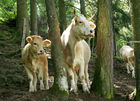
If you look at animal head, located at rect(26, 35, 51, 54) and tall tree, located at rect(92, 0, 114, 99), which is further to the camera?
animal head, located at rect(26, 35, 51, 54)

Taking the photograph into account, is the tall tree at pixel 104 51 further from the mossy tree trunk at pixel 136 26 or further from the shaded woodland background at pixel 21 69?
the mossy tree trunk at pixel 136 26

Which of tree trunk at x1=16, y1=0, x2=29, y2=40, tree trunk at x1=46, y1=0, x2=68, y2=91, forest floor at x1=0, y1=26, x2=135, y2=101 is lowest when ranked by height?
forest floor at x1=0, y1=26, x2=135, y2=101

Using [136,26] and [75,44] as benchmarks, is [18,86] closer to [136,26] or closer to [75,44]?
[75,44]

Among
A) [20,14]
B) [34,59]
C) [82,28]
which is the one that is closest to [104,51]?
[82,28]

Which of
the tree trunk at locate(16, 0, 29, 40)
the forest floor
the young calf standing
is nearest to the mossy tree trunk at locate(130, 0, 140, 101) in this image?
the forest floor

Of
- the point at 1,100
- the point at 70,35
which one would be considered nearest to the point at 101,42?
the point at 70,35

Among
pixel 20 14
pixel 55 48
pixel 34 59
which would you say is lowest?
pixel 34 59

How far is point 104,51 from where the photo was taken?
6195 mm

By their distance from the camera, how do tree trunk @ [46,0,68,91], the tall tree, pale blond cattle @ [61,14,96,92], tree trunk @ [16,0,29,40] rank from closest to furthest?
tree trunk @ [46,0,68,91] < the tall tree < pale blond cattle @ [61,14,96,92] < tree trunk @ [16,0,29,40]

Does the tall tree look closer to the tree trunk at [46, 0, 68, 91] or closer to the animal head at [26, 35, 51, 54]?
the tree trunk at [46, 0, 68, 91]

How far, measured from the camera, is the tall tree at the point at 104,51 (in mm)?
6185

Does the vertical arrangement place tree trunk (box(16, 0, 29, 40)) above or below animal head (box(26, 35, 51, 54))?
above

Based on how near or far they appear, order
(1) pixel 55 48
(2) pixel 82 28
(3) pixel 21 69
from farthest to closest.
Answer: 1. (3) pixel 21 69
2. (2) pixel 82 28
3. (1) pixel 55 48

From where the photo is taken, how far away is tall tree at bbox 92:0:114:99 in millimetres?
6185
